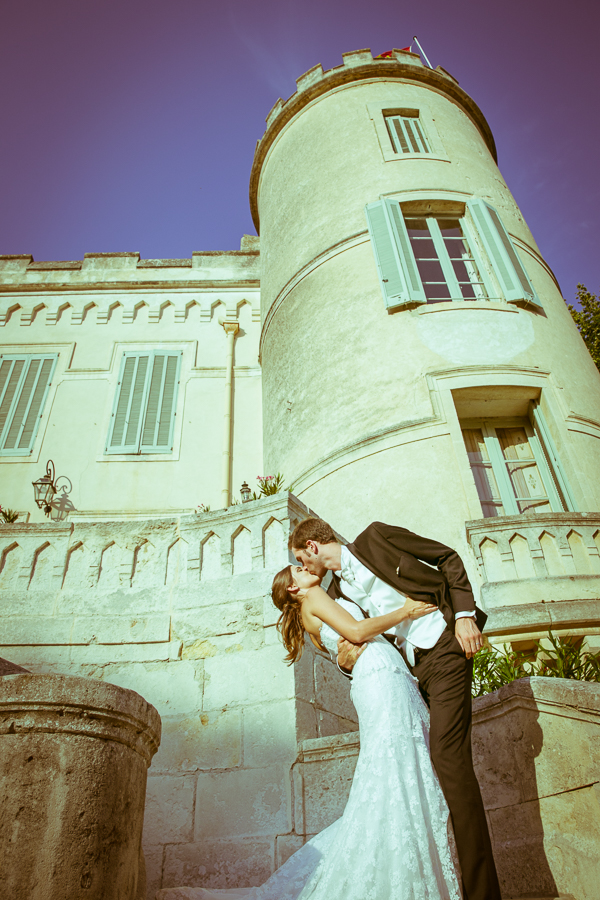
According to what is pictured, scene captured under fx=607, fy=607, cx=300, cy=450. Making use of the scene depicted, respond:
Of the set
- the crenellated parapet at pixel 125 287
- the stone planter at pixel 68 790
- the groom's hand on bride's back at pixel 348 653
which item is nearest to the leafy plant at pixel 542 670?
the groom's hand on bride's back at pixel 348 653

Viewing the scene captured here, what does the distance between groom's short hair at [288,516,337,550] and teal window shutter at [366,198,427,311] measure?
570 centimetres

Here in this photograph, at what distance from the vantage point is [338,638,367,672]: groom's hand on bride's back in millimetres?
2434

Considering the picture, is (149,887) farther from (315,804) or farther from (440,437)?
(440,437)

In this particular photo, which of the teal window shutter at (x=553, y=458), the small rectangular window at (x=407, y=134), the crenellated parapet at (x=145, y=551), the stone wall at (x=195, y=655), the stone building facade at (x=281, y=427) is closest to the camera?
the stone wall at (x=195, y=655)

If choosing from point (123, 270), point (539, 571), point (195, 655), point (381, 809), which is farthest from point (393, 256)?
point (381, 809)

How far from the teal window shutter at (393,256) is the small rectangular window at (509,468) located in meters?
1.91

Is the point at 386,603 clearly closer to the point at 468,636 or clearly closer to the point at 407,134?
the point at 468,636

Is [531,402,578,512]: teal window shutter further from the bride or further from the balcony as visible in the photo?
the bride

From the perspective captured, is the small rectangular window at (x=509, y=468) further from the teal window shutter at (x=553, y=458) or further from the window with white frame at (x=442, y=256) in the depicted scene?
the window with white frame at (x=442, y=256)

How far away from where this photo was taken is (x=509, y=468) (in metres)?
7.20

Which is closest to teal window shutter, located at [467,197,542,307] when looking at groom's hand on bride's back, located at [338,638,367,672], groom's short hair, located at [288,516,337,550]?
groom's short hair, located at [288,516,337,550]

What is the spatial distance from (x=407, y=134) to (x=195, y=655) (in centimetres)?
937

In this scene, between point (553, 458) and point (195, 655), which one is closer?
point (195, 655)

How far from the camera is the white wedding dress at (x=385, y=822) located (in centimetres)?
195
